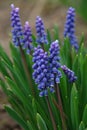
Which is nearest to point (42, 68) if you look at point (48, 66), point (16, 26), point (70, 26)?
point (48, 66)

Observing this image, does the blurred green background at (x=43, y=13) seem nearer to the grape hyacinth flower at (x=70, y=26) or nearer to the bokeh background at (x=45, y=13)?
the bokeh background at (x=45, y=13)

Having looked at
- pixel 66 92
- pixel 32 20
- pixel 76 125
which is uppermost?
pixel 32 20

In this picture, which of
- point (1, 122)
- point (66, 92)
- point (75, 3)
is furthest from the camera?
point (75, 3)

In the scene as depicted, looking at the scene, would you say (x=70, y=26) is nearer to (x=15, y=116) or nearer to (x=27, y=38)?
(x=27, y=38)

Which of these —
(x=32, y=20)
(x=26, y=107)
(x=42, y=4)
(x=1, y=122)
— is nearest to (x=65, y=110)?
(x=26, y=107)

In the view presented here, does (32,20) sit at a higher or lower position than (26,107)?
higher

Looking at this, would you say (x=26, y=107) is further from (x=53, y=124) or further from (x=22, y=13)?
(x=22, y=13)

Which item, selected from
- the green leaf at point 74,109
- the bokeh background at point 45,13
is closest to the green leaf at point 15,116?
the green leaf at point 74,109
